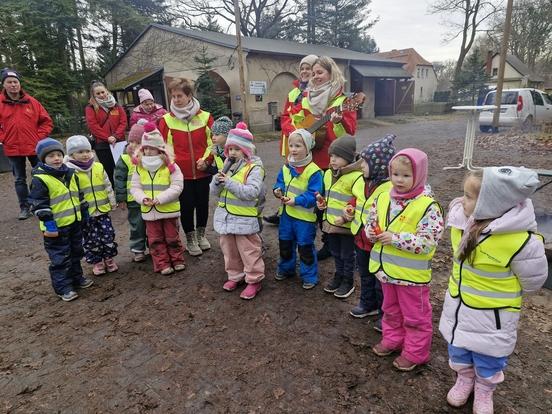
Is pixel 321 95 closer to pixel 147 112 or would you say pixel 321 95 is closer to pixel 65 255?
pixel 147 112

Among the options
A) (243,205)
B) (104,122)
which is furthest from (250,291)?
(104,122)

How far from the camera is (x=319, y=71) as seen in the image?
378 centimetres

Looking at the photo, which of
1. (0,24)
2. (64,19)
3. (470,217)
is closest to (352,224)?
(470,217)

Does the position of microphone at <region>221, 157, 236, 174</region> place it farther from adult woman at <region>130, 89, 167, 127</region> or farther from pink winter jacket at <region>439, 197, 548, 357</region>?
adult woman at <region>130, 89, 167, 127</region>

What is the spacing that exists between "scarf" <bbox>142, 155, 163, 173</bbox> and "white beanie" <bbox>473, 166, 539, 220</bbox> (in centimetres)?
303

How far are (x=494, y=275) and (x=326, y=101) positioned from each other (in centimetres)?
246

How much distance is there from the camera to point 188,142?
418 cm

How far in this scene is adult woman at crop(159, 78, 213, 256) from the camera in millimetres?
4082

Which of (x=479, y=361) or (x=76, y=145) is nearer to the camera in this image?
(x=479, y=361)

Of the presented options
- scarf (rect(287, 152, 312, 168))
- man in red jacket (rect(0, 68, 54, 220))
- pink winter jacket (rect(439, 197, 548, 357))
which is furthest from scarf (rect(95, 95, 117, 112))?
pink winter jacket (rect(439, 197, 548, 357))

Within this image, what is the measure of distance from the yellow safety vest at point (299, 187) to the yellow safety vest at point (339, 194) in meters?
0.21

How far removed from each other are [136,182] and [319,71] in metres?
2.23

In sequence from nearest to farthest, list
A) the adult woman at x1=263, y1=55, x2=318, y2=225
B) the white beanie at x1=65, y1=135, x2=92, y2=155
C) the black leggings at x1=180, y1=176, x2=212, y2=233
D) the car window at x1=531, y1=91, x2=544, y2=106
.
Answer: the white beanie at x1=65, y1=135, x2=92, y2=155, the adult woman at x1=263, y1=55, x2=318, y2=225, the black leggings at x1=180, y1=176, x2=212, y2=233, the car window at x1=531, y1=91, x2=544, y2=106

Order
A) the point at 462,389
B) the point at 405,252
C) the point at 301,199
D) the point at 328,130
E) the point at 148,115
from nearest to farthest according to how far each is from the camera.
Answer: the point at 462,389 → the point at 405,252 → the point at 301,199 → the point at 328,130 → the point at 148,115
